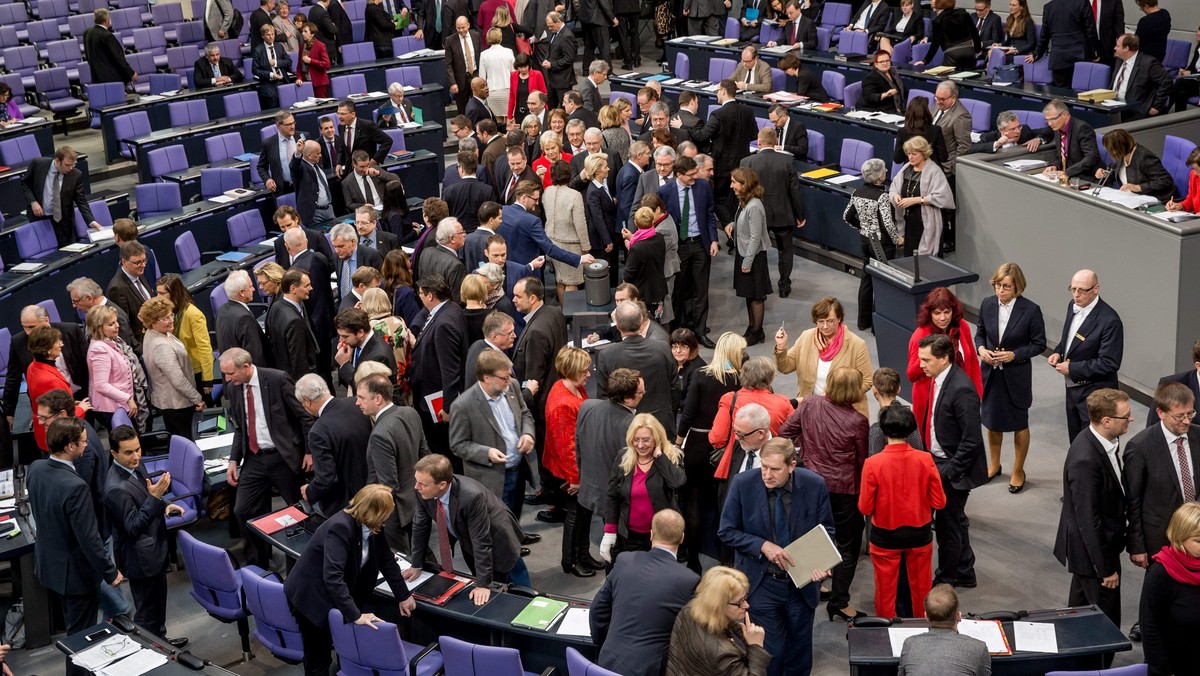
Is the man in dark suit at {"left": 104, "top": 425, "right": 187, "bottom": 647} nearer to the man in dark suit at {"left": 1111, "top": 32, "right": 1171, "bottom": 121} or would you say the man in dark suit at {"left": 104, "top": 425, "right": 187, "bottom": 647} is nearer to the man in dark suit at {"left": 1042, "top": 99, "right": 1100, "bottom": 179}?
the man in dark suit at {"left": 1042, "top": 99, "right": 1100, "bottom": 179}

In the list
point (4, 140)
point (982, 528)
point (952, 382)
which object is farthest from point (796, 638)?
point (4, 140)

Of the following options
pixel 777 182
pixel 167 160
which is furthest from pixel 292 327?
pixel 167 160

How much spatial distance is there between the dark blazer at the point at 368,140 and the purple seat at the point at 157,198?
175cm

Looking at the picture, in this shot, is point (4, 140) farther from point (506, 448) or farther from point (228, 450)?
point (506, 448)

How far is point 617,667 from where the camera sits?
5.33 meters

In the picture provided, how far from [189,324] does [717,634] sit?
5.58 metres

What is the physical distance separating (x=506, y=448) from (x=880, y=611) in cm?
231

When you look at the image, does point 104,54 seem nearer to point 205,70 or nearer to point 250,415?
point 205,70

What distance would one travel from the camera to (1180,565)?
556 centimetres

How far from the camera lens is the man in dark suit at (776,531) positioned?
19.1 ft

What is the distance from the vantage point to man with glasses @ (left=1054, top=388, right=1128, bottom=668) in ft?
20.0

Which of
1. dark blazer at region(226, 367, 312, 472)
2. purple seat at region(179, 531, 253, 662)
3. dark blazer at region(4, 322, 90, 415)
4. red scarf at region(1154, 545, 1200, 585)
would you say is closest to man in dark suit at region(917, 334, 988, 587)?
red scarf at region(1154, 545, 1200, 585)

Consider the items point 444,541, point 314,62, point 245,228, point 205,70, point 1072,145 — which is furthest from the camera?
point 205,70

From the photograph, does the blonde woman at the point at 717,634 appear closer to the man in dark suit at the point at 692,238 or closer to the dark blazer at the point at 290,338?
the dark blazer at the point at 290,338
